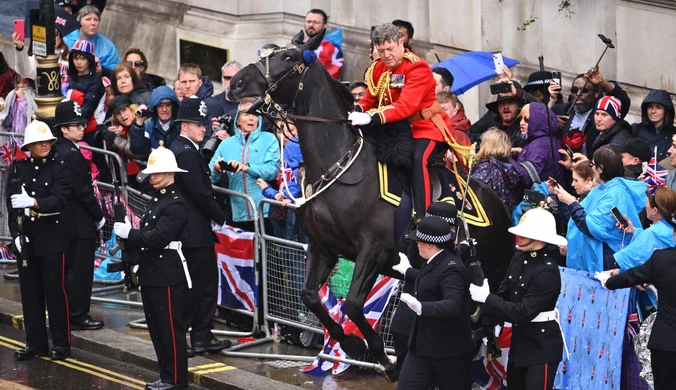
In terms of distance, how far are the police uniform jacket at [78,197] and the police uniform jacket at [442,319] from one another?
5.13 m

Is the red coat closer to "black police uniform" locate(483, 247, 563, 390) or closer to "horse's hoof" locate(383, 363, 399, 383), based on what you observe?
"black police uniform" locate(483, 247, 563, 390)

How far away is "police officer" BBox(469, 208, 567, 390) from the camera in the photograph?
8.86 metres

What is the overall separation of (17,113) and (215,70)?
3.41m

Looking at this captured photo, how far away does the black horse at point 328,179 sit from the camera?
33.0 feet

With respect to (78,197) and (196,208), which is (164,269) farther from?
(78,197)

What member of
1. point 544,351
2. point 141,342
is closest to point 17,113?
point 141,342

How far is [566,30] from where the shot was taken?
17.3m

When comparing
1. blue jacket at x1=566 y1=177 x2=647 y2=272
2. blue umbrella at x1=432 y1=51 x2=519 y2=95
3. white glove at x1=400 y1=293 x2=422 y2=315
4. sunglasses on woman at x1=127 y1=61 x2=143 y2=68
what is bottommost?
white glove at x1=400 y1=293 x2=422 y2=315

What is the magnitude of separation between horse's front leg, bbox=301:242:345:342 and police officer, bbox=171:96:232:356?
165cm

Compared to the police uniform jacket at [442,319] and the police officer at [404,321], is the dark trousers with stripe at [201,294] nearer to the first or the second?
the police officer at [404,321]

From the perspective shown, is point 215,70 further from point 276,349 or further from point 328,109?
point 328,109

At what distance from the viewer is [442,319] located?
847 cm

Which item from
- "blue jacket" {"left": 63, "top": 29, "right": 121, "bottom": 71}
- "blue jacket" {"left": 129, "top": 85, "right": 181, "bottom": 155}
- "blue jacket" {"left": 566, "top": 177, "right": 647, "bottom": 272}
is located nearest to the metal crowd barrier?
"blue jacket" {"left": 129, "top": 85, "right": 181, "bottom": 155}

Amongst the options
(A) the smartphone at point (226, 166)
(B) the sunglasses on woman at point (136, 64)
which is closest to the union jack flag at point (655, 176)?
(A) the smartphone at point (226, 166)
